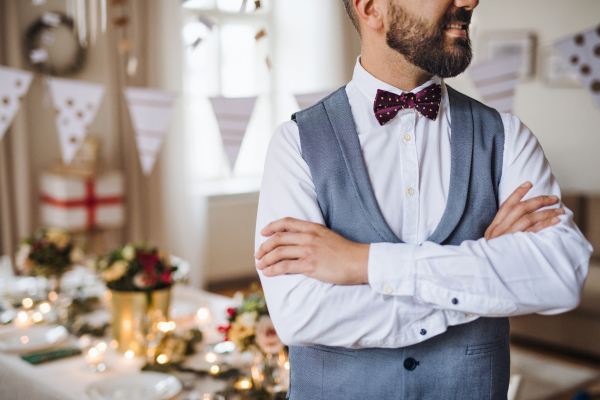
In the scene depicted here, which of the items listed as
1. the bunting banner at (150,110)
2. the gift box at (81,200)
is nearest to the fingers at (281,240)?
the bunting banner at (150,110)

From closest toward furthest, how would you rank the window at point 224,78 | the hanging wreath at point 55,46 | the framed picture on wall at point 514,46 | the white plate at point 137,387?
the white plate at point 137,387 → the hanging wreath at point 55,46 → the framed picture on wall at point 514,46 → the window at point 224,78

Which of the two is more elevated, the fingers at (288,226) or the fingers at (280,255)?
the fingers at (288,226)

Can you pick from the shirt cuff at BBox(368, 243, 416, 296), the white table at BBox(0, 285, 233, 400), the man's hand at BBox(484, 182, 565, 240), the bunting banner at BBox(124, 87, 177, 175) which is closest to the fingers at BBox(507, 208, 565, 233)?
the man's hand at BBox(484, 182, 565, 240)

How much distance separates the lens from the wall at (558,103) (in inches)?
183

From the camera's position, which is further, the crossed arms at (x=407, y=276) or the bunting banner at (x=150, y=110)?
the bunting banner at (x=150, y=110)

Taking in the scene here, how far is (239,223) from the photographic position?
218 inches

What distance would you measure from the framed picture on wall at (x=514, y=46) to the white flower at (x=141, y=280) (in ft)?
12.5

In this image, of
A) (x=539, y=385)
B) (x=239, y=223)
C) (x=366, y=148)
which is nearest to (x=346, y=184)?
(x=366, y=148)

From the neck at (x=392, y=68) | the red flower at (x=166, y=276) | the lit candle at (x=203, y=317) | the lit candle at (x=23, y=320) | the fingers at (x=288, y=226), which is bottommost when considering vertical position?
the lit candle at (x=23, y=320)

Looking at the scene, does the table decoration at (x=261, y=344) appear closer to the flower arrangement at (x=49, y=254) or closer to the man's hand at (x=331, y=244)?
the man's hand at (x=331, y=244)

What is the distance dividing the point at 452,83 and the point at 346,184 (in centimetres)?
382

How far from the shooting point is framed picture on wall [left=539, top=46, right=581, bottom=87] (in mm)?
4664

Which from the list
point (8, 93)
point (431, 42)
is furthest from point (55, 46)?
point (431, 42)

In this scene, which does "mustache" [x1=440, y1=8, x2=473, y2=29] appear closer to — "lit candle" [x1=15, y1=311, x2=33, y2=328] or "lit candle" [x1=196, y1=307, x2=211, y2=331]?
"lit candle" [x1=196, y1=307, x2=211, y2=331]
